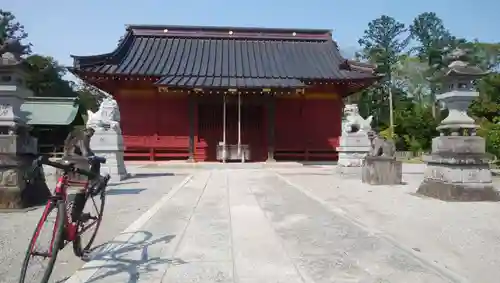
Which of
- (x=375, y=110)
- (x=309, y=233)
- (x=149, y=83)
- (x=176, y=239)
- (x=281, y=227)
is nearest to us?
(x=176, y=239)

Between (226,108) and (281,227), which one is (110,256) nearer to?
(281,227)

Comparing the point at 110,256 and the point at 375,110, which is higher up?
the point at 375,110

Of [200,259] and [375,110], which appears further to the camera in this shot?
[375,110]

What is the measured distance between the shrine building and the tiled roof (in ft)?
0.18

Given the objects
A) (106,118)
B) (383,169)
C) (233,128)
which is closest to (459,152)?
(383,169)

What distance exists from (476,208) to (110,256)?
639 centimetres

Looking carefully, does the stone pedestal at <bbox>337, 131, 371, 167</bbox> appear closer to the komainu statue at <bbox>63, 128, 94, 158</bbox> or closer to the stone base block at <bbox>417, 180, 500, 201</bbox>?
the stone base block at <bbox>417, 180, 500, 201</bbox>

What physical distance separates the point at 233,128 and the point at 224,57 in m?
4.88

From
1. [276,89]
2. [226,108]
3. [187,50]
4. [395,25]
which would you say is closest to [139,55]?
[187,50]

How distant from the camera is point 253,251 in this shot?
163 inches

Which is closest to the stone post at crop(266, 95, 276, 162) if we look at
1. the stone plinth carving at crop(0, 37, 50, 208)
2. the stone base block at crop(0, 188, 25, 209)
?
the stone plinth carving at crop(0, 37, 50, 208)

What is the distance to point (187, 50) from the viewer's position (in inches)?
867

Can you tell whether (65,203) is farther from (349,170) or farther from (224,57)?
(224,57)

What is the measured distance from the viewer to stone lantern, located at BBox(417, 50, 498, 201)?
758cm
